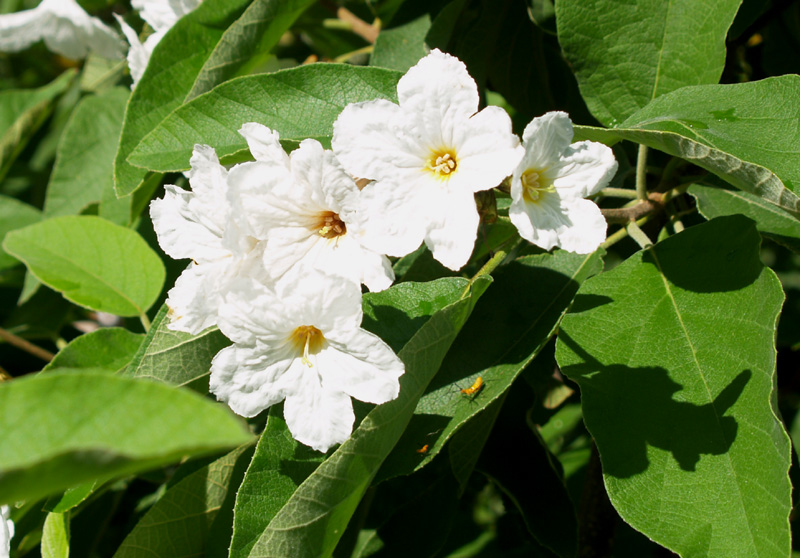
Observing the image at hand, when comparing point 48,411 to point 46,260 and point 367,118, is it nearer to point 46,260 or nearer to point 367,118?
point 367,118

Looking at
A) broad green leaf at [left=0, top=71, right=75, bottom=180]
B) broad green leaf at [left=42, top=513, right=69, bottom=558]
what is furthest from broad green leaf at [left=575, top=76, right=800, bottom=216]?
broad green leaf at [left=0, top=71, right=75, bottom=180]

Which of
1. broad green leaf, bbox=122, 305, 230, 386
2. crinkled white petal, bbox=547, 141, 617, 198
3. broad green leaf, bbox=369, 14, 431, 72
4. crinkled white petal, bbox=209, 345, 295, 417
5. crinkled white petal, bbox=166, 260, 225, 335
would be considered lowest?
broad green leaf, bbox=122, 305, 230, 386

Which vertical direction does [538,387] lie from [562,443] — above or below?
above

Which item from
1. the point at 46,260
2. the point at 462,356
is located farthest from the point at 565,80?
the point at 46,260

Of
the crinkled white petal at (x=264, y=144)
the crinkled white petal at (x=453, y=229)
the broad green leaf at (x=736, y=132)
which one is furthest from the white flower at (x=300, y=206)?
the broad green leaf at (x=736, y=132)

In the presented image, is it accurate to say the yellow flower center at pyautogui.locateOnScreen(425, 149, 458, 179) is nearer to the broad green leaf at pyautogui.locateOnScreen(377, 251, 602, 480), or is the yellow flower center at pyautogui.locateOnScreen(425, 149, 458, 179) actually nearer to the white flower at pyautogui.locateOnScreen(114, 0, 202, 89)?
the broad green leaf at pyautogui.locateOnScreen(377, 251, 602, 480)

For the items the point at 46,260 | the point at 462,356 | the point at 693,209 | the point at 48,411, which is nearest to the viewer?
the point at 48,411
